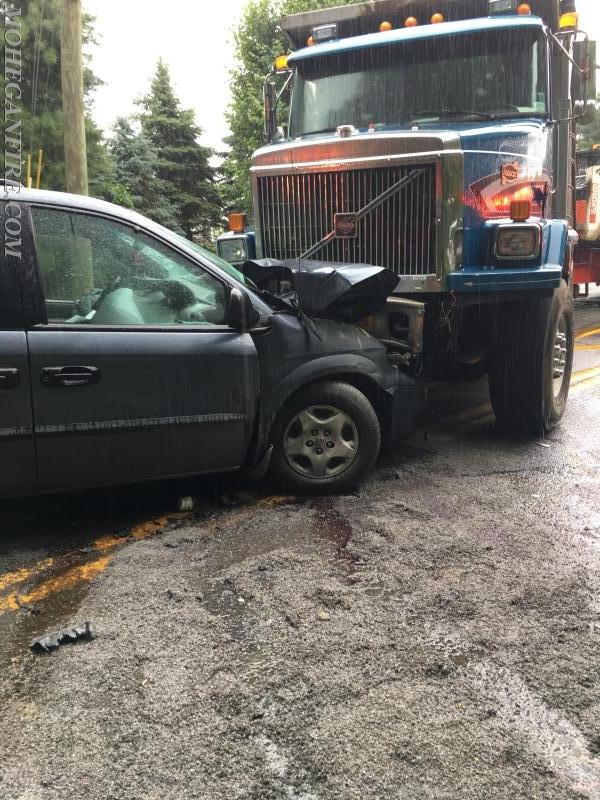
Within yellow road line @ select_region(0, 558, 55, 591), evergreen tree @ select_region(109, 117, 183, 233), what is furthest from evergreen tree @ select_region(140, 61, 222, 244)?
yellow road line @ select_region(0, 558, 55, 591)

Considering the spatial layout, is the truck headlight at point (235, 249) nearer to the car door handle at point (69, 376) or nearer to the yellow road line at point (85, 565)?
the yellow road line at point (85, 565)

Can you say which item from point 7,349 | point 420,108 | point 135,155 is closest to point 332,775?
point 7,349

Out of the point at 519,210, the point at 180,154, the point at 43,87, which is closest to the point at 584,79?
the point at 519,210

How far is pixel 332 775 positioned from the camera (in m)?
2.04

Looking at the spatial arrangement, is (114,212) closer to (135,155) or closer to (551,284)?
(551,284)

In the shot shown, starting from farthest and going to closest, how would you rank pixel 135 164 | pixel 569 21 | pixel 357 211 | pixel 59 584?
pixel 135 164 → pixel 569 21 → pixel 357 211 → pixel 59 584

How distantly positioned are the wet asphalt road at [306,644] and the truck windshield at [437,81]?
10.1 feet

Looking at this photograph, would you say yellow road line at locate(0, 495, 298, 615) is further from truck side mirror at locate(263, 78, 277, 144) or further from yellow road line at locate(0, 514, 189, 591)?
truck side mirror at locate(263, 78, 277, 144)

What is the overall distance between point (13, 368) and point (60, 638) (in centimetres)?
123

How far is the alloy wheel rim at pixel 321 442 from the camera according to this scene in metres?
4.14

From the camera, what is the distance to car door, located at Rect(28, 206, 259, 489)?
3391 mm

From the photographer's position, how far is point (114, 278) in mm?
3633

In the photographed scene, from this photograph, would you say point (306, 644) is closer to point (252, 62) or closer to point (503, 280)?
point (503, 280)

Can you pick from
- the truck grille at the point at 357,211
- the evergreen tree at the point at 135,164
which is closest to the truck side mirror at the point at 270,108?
the truck grille at the point at 357,211
